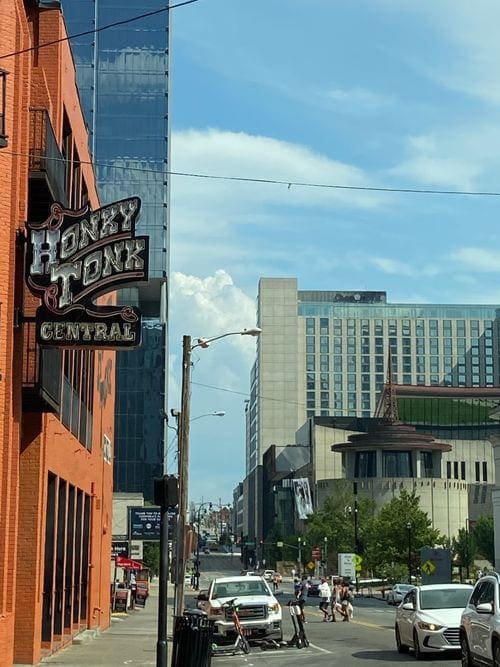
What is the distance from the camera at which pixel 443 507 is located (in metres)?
139

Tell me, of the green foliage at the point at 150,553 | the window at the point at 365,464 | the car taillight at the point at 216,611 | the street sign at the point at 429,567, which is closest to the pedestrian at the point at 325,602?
the car taillight at the point at 216,611

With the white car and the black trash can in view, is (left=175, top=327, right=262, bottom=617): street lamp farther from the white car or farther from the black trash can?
the black trash can

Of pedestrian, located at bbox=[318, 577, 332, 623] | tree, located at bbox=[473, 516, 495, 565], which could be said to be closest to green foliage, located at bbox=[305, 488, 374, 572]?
tree, located at bbox=[473, 516, 495, 565]

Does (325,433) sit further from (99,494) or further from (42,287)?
(42,287)

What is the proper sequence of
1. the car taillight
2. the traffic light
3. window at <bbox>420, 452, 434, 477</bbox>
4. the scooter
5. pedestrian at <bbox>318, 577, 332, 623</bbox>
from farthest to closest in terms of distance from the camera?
window at <bbox>420, 452, 434, 477</bbox> → pedestrian at <bbox>318, 577, 332, 623</bbox> → the car taillight → the scooter → the traffic light

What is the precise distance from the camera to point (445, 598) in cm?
2462

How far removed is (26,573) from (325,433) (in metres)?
137

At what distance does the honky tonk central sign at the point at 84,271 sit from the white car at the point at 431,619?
28.0 ft

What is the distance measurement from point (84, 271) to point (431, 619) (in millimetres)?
10066

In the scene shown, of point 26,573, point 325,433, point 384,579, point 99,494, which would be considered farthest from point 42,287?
point 325,433

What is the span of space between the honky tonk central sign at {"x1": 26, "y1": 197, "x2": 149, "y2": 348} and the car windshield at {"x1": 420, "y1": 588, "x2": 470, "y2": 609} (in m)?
9.04

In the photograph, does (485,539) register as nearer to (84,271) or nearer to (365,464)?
(365,464)

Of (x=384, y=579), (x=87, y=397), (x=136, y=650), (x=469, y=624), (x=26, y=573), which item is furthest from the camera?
(x=384, y=579)

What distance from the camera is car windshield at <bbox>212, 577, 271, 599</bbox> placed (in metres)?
30.8
